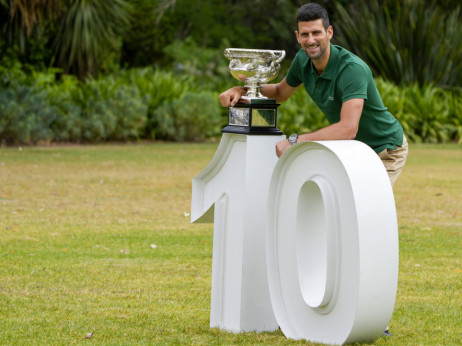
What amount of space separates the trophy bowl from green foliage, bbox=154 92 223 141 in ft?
47.7

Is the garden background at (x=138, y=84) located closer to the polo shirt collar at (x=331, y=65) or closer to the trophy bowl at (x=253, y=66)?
the trophy bowl at (x=253, y=66)

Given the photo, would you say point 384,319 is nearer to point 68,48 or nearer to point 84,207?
point 84,207

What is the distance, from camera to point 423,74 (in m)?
22.5

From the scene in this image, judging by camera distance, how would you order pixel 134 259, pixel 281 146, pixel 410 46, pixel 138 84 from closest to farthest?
1. pixel 281 146
2. pixel 134 259
3. pixel 138 84
4. pixel 410 46

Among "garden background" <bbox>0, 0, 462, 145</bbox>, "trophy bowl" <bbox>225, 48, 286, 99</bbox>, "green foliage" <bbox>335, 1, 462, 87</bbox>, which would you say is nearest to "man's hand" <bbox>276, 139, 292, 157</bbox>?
"trophy bowl" <bbox>225, 48, 286, 99</bbox>

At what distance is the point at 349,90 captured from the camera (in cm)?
468

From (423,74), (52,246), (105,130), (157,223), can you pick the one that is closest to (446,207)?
(157,223)

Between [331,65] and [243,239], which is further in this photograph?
[243,239]

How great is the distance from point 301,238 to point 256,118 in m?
0.74

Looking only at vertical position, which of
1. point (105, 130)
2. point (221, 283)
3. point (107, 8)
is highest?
point (107, 8)

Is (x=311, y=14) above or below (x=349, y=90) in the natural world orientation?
above

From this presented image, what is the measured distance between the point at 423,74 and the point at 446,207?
12.3m

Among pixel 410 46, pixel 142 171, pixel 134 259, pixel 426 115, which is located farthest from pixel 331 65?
pixel 410 46

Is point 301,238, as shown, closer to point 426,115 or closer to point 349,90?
point 349,90
